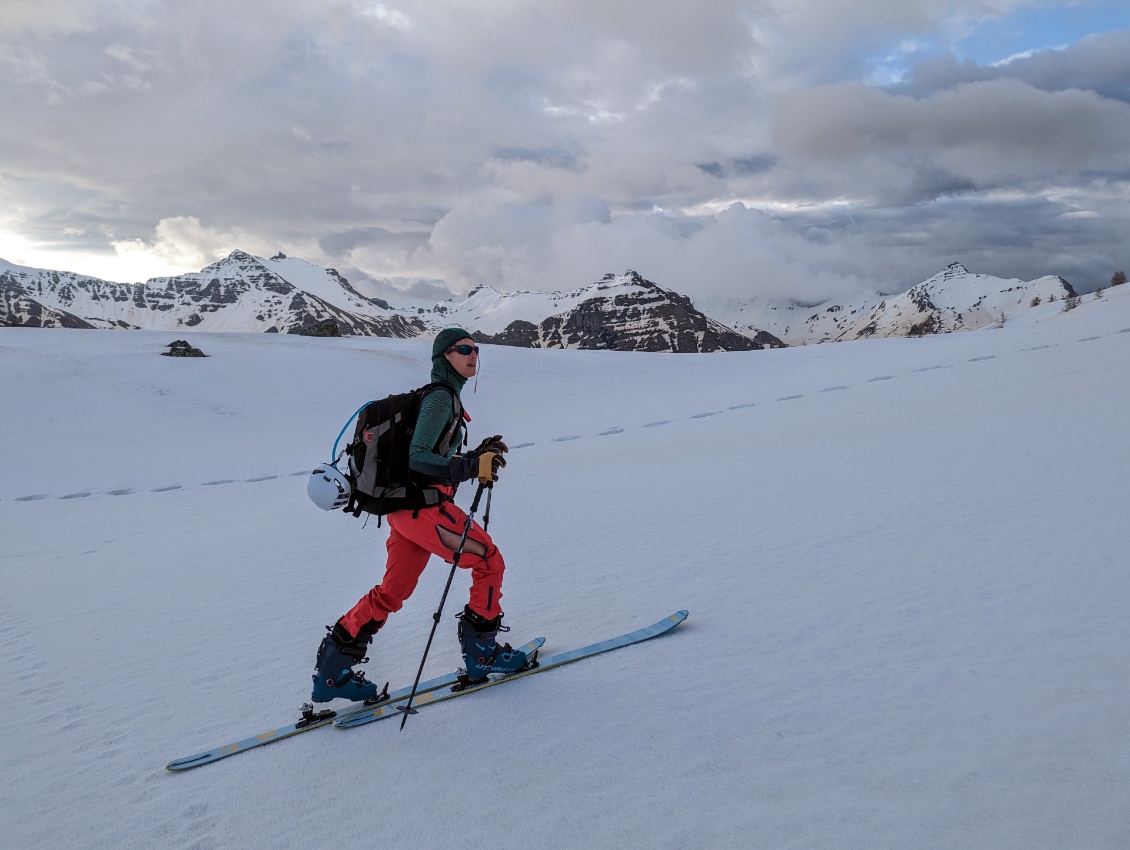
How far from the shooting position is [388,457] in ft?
13.9

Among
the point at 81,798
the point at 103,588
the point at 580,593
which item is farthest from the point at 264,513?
the point at 81,798

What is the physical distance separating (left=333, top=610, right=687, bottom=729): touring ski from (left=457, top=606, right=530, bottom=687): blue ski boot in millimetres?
87

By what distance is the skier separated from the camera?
4133 mm

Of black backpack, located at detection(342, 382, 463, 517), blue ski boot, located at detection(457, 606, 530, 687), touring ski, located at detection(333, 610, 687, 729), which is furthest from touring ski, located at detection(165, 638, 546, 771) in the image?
black backpack, located at detection(342, 382, 463, 517)

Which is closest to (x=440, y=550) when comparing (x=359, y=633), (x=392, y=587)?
(x=392, y=587)

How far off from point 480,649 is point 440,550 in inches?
29.9

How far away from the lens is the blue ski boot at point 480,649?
4461 mm

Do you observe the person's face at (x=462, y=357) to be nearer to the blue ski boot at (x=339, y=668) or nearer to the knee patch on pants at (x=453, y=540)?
the knee patch on pants at (x=453, y=540)

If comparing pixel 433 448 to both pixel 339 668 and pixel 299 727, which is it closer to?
pixel 339 668

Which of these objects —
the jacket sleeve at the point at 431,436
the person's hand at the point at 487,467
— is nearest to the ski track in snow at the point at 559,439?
the jacket sleeve at the point at 431,436

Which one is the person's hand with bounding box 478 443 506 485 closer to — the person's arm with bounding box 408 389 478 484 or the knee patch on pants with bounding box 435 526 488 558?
the person's arm with bounding box 408 389 478 484

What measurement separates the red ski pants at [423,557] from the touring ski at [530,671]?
0.49 metres

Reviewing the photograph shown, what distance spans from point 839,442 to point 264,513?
11.2 m

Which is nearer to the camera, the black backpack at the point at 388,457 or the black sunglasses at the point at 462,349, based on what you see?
the black backpack at the point at 388,457
